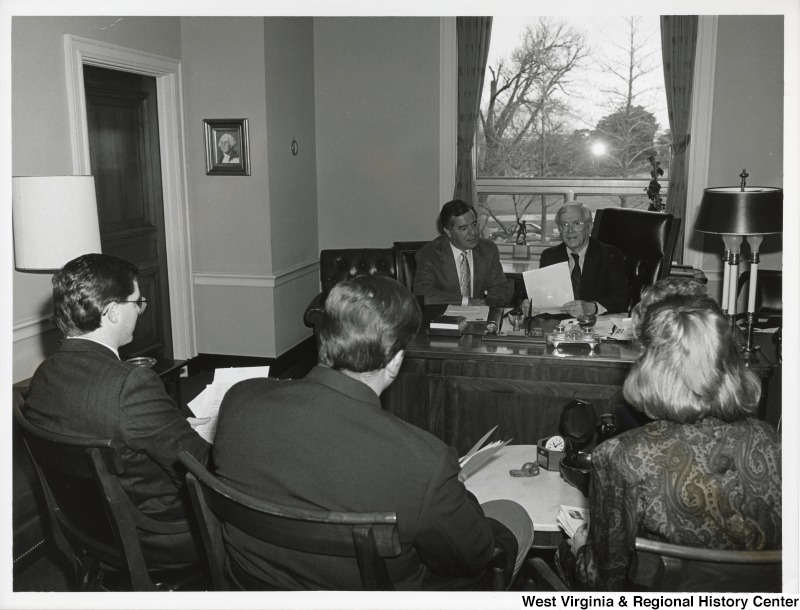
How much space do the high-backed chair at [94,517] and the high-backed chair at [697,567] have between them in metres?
1.18

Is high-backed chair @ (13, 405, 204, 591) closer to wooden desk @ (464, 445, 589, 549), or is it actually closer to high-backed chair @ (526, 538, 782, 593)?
wooden desk @ (464, 445, 589, 549)

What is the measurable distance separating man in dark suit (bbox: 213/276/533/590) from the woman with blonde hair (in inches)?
11.6

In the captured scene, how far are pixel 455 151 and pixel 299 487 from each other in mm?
5000

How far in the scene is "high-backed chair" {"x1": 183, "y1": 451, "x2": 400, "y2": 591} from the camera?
130cm

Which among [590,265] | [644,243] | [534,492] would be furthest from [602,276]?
[534,492]

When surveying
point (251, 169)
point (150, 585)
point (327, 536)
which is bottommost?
point (150, 585)

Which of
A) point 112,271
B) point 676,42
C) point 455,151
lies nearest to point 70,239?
A: point 112,271

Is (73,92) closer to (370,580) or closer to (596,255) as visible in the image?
(596,255)

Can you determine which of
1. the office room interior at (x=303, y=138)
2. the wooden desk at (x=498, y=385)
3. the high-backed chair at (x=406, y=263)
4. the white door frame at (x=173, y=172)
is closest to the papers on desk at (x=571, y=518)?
the wooden desk at (x=498, y=385)

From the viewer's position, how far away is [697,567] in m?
1.28

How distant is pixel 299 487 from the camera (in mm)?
1464

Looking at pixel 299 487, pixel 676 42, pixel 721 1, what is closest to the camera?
pixel 299 487

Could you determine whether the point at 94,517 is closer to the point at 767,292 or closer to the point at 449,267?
the point at 449,267

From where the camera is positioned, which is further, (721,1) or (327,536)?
(721,1)
